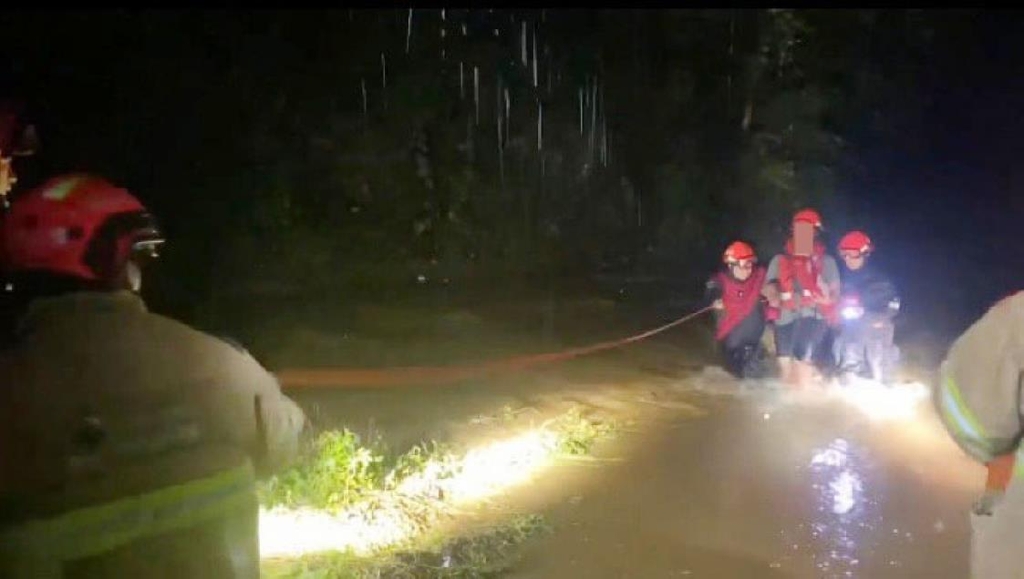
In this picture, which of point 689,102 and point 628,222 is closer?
point 689,102

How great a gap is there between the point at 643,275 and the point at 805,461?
16105mm

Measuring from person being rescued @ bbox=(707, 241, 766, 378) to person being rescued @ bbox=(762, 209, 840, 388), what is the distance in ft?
0.58

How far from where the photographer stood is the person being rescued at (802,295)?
11.9 m

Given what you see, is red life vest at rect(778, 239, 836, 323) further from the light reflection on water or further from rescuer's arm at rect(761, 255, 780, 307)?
the light reflection on water

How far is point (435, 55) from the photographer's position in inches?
802

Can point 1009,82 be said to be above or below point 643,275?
above

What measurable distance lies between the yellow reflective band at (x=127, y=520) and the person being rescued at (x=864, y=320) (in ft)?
29.8

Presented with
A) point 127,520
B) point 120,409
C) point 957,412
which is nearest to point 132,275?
point 120,409

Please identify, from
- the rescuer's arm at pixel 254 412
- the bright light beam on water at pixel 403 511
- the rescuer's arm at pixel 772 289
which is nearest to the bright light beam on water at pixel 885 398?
the rescuer's arm at pixel 772 289

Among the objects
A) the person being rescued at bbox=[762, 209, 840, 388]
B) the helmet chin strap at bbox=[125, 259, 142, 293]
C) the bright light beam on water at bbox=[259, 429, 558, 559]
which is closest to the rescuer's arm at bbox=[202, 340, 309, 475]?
the helmet chin strap at bbox=[125, 259, 142, 293]

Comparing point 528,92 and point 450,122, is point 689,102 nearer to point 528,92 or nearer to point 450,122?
point 528,92

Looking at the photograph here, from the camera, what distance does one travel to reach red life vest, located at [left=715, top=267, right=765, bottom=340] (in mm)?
11922

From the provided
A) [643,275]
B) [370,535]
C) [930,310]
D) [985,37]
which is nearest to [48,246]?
[370,535]

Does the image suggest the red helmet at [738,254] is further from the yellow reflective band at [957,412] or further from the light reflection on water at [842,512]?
the yellow reflective band at [957,412]
